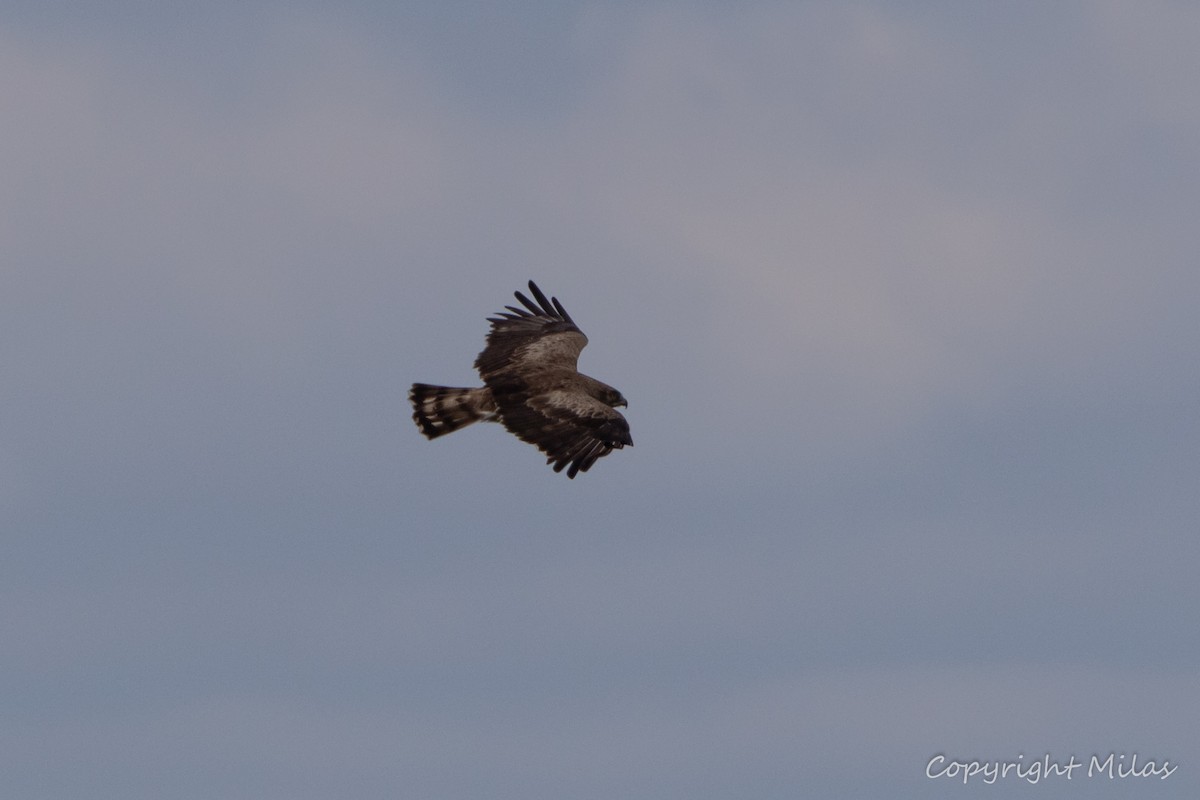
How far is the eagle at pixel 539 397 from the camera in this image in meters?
36.9

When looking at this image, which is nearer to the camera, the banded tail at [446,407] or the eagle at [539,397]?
the eagle at [539,397]

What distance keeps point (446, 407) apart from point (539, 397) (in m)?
2.68

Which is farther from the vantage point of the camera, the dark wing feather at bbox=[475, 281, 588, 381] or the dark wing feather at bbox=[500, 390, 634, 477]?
the dark wing feather at bbox=[475, 281, 588, 381]

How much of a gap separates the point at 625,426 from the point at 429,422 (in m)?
4.93

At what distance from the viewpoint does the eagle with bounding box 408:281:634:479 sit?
36.9 meters

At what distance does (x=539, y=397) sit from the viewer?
38719 millimetres

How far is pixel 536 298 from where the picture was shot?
4341 cm

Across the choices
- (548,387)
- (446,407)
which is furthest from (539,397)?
(446,407)

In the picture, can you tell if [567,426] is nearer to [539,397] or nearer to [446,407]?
[539,397]

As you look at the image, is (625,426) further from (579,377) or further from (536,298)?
(536,298)

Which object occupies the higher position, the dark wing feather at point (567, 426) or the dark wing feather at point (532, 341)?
the dark wing feather at point (532, 341)

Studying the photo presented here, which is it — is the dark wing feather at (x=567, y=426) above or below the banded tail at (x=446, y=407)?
below

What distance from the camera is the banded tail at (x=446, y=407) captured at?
4016 centimetres

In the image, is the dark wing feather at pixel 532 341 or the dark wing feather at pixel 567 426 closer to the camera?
the dark wing feather at pixel 567 426
